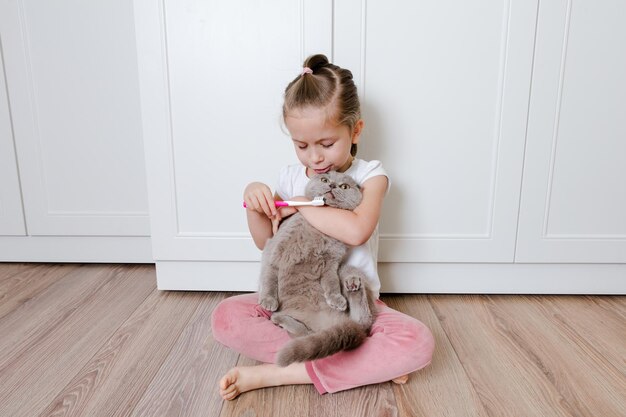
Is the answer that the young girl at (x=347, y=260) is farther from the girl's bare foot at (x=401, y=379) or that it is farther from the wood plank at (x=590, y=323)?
the wood plank at (x=590, y=323)

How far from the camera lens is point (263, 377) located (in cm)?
79

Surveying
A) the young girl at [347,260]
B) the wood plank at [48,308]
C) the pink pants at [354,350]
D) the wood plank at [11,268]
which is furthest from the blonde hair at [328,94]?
the wood plank at [11,268]

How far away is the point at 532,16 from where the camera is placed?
1016 mm

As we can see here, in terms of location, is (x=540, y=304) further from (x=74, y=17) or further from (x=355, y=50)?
(x=74, y=17)

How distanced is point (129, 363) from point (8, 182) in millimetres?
827

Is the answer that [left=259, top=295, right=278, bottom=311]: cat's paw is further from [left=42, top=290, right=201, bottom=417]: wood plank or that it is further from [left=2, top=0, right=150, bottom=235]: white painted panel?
[left=2, top=0, right=150, bottom=235]: white painted panel

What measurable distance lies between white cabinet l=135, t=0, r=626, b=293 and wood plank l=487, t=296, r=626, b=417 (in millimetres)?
84

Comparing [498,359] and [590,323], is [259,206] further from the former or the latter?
[590,323]

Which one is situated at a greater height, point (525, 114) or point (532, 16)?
point (532, 16)

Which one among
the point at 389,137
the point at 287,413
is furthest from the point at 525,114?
the point at 287,413

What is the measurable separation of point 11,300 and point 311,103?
98 cm

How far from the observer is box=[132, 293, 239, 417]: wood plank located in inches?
29.4

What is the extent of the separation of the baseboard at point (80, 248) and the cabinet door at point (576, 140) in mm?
1135

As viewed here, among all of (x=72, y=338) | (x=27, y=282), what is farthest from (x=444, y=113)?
(x=27, y=282)
